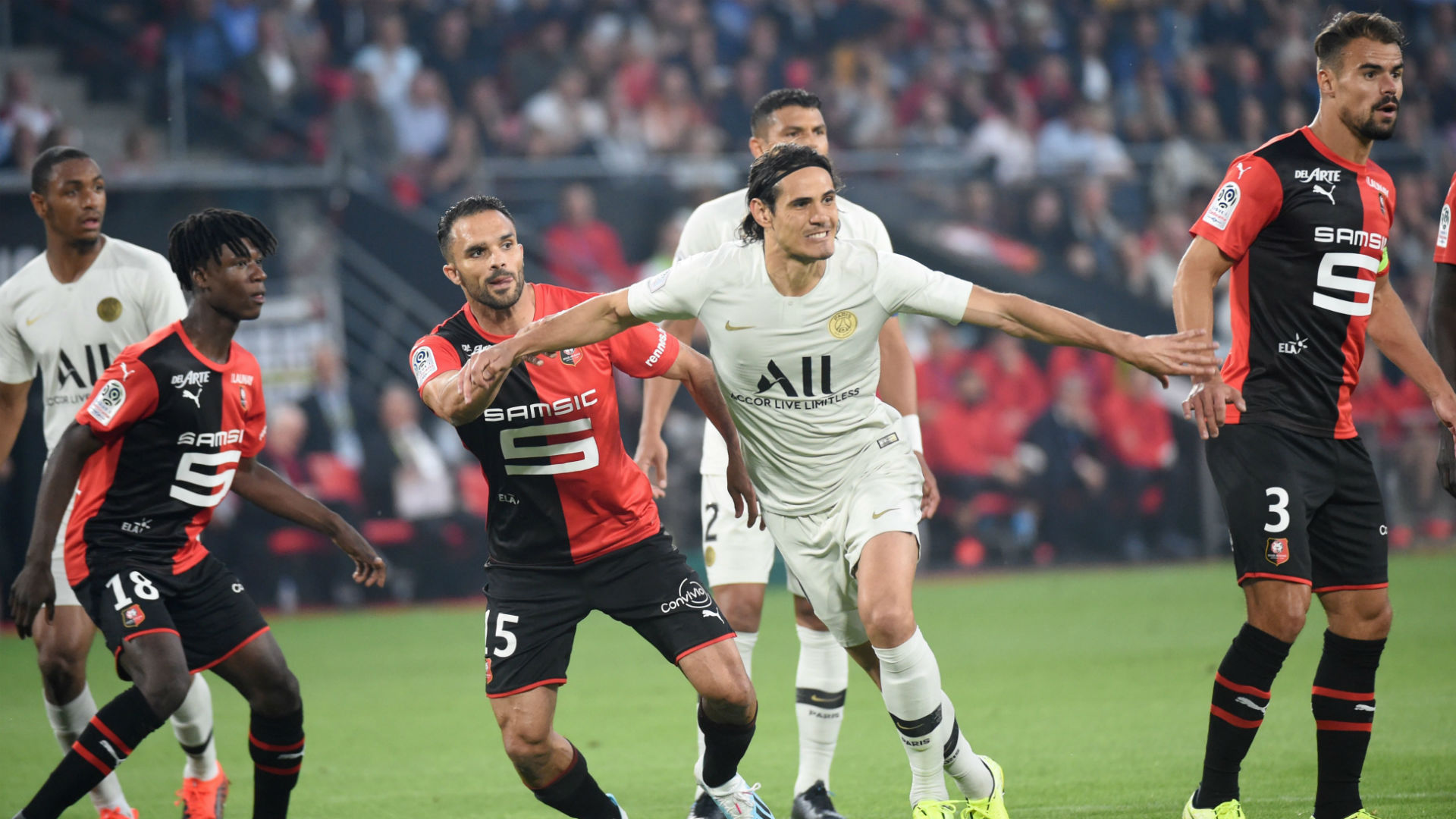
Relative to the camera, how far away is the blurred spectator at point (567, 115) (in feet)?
49.9

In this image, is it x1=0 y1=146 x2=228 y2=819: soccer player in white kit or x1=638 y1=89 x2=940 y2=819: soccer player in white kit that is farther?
x1=0 y1=146 x2=228 y2=819: soccer player in white kit

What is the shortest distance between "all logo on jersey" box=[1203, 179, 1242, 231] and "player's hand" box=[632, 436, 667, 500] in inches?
86.8

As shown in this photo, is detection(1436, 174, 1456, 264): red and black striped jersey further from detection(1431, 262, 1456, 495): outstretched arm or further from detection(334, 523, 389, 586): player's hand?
detection(334, 523, 389, 586): player's hand

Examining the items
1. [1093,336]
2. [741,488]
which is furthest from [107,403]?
[1093,336]

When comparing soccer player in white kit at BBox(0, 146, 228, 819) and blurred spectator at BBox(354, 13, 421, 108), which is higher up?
blurred spectator at BBox(354, 13, 421, 108)

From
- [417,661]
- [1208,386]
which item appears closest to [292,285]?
[417,661]

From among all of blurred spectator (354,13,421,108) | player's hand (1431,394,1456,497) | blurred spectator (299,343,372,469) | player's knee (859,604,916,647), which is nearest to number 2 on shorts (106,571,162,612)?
player's knee (859,604,916,647)

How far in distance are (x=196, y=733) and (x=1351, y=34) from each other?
Result: 16.3ft

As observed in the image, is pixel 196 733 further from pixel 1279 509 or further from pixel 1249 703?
pixel 1279 509

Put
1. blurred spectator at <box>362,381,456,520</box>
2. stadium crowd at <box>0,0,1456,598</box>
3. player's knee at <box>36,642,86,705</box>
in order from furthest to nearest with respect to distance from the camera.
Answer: stadium crowd at <box>0,0,1456,598</box> → blurred spectator at <box>362,381,456,520</box> → player's knee at <box>36,642,86,705</box>

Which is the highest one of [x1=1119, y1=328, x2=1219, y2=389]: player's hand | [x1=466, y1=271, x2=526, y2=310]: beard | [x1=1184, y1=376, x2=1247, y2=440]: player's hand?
[x1=466, y1=271, x2=526, y2=310]: beard

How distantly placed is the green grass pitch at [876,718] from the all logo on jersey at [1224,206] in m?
2.13

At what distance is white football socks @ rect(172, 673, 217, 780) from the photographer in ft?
18.6

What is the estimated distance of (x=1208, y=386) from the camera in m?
4.46
